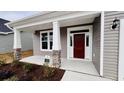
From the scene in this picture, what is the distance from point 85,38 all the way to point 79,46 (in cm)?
79

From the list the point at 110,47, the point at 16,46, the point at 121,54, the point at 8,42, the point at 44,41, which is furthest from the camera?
the point at 8,42

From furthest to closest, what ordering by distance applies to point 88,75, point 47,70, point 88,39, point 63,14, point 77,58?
point 77,58 < point 88,39 < point 63,14 < point 47,70 < point 88,75

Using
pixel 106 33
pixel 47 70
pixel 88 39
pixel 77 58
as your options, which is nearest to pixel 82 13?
pixel 106 33

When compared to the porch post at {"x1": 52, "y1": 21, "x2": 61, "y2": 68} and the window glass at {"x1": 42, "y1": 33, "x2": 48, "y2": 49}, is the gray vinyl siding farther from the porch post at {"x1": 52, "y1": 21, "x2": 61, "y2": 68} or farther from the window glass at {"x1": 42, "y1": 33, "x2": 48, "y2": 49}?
the window glass at {"x1": 42, "y1": 33, "x2": 48, "y2": 49}

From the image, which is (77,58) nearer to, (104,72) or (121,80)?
(104,72)

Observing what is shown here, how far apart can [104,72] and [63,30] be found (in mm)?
5045

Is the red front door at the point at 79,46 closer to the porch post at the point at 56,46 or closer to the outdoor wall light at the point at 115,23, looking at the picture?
the porch post at the point at 56,46

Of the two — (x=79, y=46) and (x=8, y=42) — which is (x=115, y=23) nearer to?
(x=79, y=46)

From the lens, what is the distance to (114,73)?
357 cm

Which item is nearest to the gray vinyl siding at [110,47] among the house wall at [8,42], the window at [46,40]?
the window at [46,40]

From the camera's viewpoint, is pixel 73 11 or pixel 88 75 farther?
pixel 73 11

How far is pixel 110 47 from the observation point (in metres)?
3.63

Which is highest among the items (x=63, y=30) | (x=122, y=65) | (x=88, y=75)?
(x=63, y=30)

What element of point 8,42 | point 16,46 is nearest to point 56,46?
point 16,46
